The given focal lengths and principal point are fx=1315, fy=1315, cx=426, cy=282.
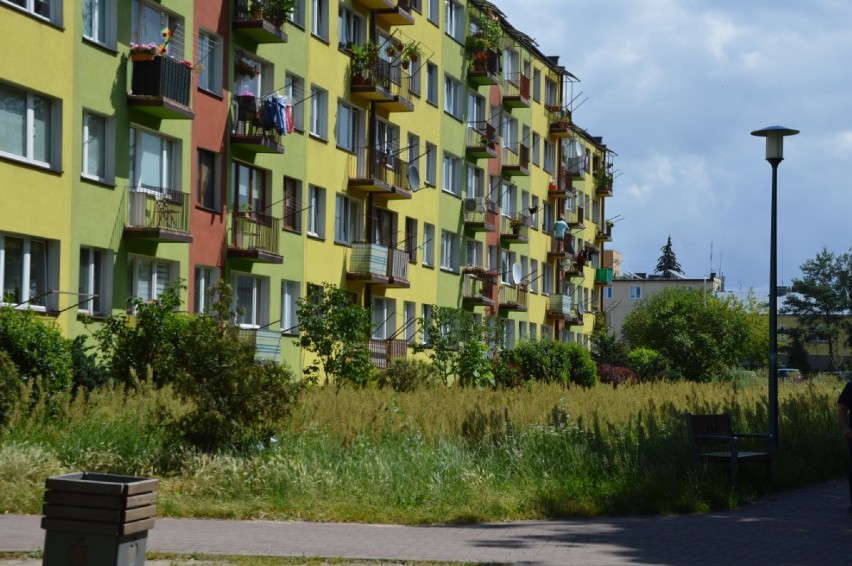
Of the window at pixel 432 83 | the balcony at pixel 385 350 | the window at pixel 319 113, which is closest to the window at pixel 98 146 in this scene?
the window at pixel 319 113

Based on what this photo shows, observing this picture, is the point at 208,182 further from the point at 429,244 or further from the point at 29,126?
the point at 429,244

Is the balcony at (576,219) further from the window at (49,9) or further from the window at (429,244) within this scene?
the window at (49,9)

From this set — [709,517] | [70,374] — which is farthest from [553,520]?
A: [70,374]

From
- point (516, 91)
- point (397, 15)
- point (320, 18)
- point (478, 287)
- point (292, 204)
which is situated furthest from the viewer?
point (516, 91)

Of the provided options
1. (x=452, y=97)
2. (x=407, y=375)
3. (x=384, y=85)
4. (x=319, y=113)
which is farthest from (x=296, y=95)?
(x=452, y=97)

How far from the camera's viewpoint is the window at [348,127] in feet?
138

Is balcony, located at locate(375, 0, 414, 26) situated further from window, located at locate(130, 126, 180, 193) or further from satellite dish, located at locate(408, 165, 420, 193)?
window, located at locate(130, 126, 180, 193)

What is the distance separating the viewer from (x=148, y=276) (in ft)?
102

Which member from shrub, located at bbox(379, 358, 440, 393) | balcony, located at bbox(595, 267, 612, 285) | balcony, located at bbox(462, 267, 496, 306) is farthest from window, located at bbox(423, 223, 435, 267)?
balcony, located at bbox(595, 267, 612, 285)

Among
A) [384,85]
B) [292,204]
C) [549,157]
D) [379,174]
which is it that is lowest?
[292,204]

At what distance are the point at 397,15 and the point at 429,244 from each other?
31.3 ft

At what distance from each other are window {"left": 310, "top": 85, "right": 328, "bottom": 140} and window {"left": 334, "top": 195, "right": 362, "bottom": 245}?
247cm

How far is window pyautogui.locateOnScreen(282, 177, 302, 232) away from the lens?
38219 mm

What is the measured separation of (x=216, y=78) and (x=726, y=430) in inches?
809
